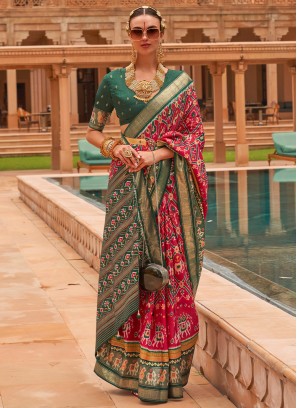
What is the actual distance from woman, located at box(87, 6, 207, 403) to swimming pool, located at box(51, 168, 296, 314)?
1.03 metres

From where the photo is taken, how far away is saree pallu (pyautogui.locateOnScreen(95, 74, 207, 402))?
14.2 ft

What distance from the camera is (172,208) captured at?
4430mm

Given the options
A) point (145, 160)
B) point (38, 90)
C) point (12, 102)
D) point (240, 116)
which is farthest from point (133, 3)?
point (145, 160)

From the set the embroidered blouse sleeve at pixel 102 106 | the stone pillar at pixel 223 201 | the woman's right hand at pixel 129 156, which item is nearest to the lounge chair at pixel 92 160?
the stone pillar at pixel 223 201

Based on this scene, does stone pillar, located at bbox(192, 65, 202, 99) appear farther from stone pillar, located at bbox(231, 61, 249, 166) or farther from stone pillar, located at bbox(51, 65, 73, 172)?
stone pillar, located at bbox(51, 65, 73, 172)

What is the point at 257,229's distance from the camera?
935cm

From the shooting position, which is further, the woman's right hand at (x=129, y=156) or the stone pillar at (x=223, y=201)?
the stone pillar at (x=223, y=201)

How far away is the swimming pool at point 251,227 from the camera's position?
250 inches

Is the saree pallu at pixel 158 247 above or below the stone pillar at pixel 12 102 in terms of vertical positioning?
below

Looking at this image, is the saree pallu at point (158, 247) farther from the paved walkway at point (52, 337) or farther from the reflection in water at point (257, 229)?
the reflection in water at point (257, 229)

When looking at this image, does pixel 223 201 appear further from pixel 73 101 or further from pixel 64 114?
pixel 73 101

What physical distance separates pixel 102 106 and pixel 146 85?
0.91 ft

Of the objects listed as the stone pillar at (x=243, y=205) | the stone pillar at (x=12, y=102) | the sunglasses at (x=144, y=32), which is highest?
the stone pillar at (x=12, y=102)

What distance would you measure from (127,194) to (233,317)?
2.30ft
